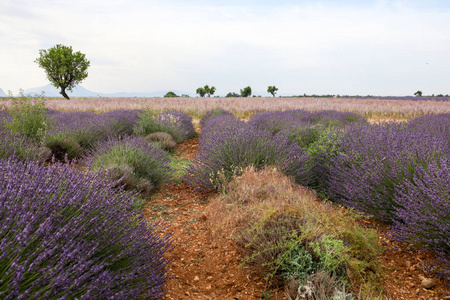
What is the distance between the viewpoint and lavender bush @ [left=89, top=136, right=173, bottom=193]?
15.6 feet

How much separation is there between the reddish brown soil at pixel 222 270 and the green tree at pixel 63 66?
35555 mm

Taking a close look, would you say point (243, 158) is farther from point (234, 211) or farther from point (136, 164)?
point (136, 164)

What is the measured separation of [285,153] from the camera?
5.04m

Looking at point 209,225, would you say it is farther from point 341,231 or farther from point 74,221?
point 74,221

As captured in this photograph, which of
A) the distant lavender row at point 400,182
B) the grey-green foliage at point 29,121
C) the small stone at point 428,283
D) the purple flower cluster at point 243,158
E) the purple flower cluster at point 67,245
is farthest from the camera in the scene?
the grey-green foliage at point 29,121

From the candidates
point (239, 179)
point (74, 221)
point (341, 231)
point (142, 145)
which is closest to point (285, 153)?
point (239, 179)

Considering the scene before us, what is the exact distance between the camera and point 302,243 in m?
2.79

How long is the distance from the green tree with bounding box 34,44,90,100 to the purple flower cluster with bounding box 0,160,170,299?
36.3 m

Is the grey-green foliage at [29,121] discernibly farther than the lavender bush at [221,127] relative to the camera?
Yes

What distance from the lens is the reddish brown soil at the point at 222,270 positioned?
8.38ft

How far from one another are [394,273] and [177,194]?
133 inches

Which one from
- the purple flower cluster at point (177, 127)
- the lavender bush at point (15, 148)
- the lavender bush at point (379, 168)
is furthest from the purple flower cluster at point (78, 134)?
the lavender bush at point (379, 168)

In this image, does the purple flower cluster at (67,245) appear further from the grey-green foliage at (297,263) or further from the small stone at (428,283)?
the small stone at (428,283)

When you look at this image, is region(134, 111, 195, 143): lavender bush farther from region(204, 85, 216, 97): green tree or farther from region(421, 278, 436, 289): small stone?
region(204, 85, 216, 97): green tree
